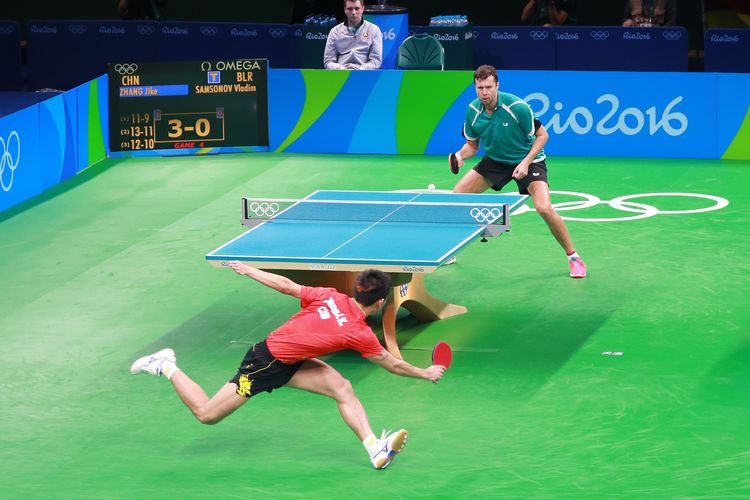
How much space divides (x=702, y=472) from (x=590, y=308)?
3.80m

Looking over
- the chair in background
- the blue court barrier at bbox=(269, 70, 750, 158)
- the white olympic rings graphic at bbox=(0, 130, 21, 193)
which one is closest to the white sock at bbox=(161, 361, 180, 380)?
the white olympic rings graphic at bbox=(0, 130, 21, 193)

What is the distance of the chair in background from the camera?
20.4 m

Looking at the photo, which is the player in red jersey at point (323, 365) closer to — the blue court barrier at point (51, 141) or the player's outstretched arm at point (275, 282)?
the player's outstretched arm at point (275, 282)

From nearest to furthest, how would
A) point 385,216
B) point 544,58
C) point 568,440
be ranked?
point 568,440
point 385,216
point 544,58

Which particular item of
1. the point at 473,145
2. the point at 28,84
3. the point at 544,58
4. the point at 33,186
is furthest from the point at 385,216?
the point at 28,84

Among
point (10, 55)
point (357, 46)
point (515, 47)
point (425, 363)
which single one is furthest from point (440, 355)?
point (10, 55)

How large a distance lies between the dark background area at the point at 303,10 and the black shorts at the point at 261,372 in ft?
47.6

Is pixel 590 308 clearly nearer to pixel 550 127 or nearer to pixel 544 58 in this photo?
pixel 550 127

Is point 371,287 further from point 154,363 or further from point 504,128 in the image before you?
point 504,128

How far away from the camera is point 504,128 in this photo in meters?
13.6

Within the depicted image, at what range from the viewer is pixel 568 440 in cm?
985

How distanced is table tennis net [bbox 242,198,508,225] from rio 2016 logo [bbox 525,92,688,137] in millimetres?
6497

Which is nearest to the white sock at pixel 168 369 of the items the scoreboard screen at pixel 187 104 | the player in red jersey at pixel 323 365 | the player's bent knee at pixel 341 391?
the player in red jersey at pixel 323 365

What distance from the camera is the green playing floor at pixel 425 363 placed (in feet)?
A: 30.6
